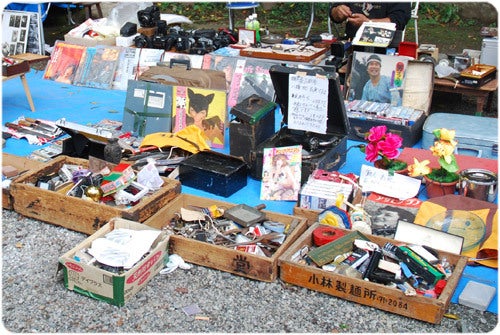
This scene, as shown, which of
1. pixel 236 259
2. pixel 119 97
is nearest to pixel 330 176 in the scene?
pixel 236 259

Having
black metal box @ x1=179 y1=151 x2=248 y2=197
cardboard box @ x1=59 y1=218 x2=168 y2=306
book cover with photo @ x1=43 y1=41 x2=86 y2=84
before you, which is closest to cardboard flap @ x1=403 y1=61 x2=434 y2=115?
black metal box @ x1=179 y1=151 x2=248 y2=197

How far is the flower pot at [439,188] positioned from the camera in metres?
4.52

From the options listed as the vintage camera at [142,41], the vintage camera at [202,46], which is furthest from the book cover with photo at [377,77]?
the vintage camera at [142,41]

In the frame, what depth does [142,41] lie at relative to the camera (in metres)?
7.85

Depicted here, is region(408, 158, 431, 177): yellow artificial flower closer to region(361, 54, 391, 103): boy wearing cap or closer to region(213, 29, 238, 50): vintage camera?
region(361, 54, 391, 103): boy wearing cap

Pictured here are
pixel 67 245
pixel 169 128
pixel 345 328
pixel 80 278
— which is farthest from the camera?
pixel 169 128

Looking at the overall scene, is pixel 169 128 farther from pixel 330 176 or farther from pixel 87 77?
pixel 87 77

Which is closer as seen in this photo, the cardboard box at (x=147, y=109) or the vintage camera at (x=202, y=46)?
the cardboard box at (x=147, y=109)

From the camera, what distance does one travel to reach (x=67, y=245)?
4.20 metres

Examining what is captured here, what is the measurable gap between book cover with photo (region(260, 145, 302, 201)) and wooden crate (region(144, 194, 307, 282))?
0.53 metres

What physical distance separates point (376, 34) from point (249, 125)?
7.56ft

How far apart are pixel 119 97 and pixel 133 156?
2.28 metres

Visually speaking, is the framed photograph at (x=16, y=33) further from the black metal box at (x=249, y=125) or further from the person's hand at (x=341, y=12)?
the black metal box at (x=249, y=125)

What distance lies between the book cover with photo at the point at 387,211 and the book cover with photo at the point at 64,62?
4.95 meters
